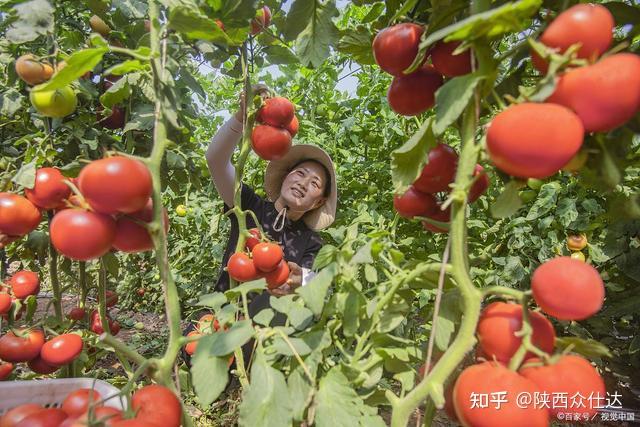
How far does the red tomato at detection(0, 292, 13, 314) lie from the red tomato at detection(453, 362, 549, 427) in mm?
1408

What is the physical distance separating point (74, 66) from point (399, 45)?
533mm

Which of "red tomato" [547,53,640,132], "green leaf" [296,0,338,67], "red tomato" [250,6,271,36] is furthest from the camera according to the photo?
"red tomato" [250,6,271,36]

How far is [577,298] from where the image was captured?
19.0 inches

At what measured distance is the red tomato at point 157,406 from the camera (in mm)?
561

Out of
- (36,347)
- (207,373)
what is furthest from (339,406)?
(36,347)

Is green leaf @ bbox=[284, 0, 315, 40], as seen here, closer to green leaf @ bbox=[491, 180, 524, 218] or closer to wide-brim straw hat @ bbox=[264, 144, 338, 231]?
green leaf @ bbox=[491, 180, 524, 218]

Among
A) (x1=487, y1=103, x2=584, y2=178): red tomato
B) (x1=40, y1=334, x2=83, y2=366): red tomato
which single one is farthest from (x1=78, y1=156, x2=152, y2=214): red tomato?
(x1=40, y1=334, x2=83, y2=366): red tomato

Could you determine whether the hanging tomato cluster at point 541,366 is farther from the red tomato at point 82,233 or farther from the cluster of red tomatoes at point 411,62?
the red tomato at point 82,233

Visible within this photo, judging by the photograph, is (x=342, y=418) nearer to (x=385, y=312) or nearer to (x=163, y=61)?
(x=385, y=312)

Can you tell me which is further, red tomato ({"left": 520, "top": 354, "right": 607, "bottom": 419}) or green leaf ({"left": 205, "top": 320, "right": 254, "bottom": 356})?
green leaf ({"left": 205, "top": 320, "right": 254, "bottom": 356})

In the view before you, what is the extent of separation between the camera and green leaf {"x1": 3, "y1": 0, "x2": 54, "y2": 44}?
2.75ft

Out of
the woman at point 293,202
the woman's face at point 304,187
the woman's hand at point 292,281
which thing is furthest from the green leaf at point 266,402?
the woman's face at point 304,187

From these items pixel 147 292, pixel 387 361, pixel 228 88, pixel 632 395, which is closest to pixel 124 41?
pixel 387 361

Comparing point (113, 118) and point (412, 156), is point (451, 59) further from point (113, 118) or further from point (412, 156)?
point (113, 118)
